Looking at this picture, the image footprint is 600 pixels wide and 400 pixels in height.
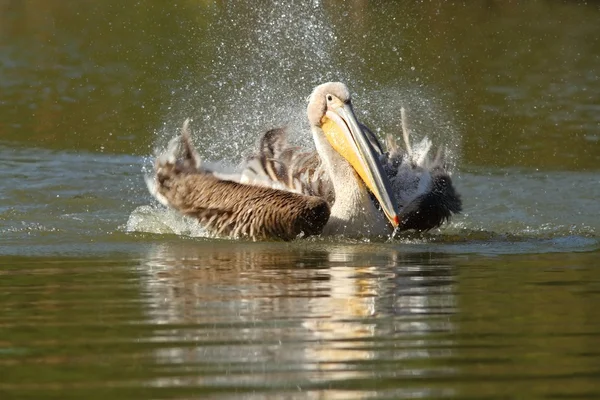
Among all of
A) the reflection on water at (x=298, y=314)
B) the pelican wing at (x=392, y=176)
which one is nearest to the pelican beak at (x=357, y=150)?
the pelican wing at (x=392, y=176)

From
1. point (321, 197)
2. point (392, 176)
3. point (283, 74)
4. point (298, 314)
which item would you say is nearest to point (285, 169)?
point (321, 197)

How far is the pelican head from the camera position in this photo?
873 centimetres

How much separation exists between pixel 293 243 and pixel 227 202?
2.22 feet

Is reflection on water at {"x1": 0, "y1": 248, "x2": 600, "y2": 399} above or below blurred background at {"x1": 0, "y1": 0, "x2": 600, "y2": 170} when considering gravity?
below

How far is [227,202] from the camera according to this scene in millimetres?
9156

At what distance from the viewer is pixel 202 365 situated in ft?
14.6

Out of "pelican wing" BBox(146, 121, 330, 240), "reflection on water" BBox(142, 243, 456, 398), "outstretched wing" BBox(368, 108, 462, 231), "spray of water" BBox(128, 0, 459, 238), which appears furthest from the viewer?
"spray of water" BBox(128, 0, 459, 238)

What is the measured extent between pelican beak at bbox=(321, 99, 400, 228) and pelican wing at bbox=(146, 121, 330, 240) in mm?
387

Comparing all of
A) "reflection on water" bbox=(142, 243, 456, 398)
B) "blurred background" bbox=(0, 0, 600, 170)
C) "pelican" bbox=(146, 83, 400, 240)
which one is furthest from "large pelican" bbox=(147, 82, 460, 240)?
"blurred background" bbox=(0, 0, 600, 170)

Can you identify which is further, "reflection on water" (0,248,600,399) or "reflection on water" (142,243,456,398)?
"reflection on water" (142,243,456,398)

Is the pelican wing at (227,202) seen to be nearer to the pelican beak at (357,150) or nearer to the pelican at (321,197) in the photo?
the pelican at (321,197)

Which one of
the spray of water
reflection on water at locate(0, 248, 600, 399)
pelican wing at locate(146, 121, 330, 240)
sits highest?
the spray of water

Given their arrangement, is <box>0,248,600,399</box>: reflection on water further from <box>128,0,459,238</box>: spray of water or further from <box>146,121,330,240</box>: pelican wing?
<box>128,0,459,238</box>: spray of water

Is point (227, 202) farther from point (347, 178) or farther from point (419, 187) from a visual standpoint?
point (419, 187)
